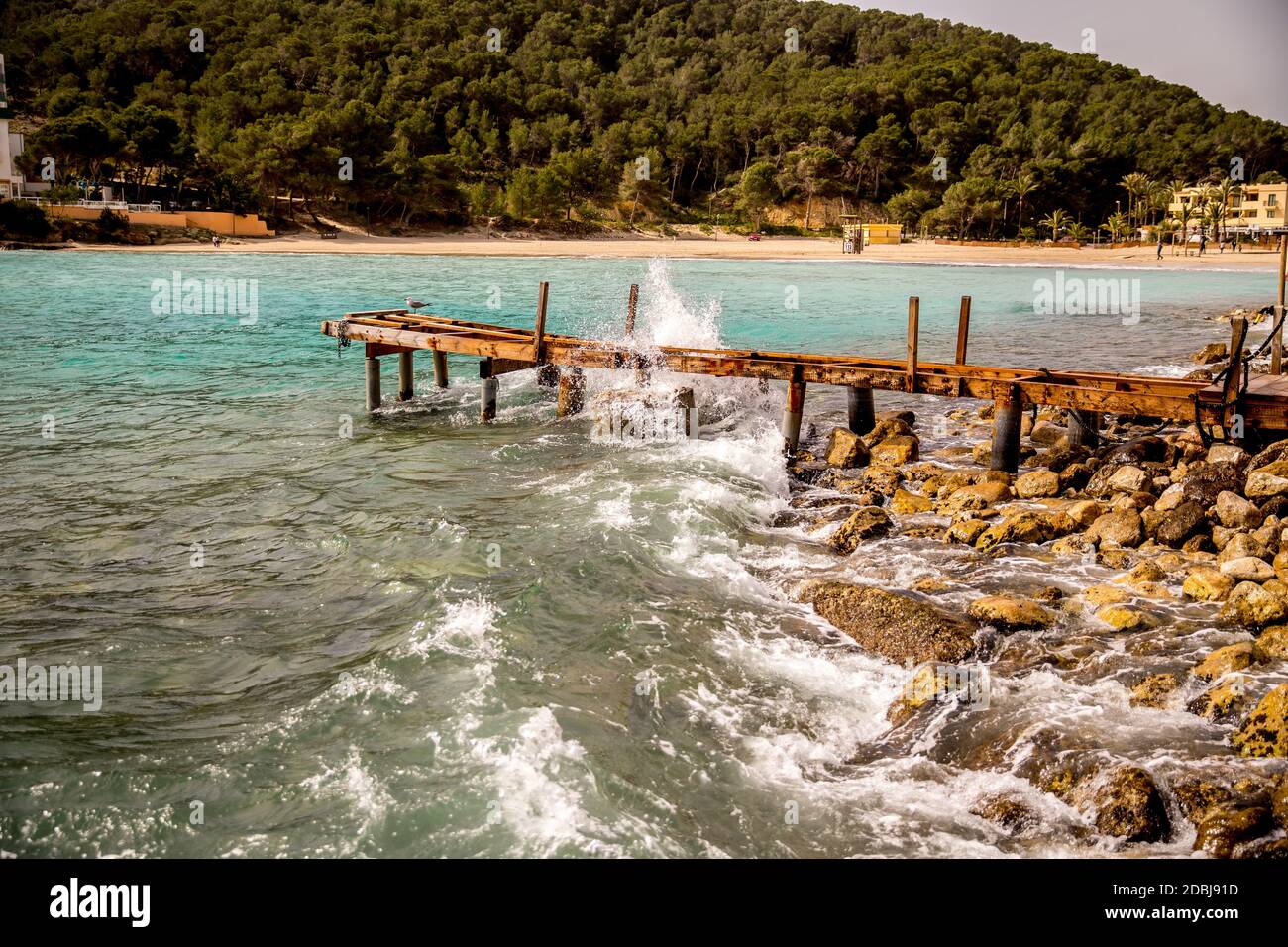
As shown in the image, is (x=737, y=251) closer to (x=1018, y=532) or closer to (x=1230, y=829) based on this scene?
(x=1018, y=532)

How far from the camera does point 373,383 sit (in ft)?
68.1

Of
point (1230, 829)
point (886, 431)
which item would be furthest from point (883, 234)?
point (1230, 829)

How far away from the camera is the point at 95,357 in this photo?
2808 cm

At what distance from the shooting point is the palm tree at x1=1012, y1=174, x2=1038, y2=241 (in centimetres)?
10588

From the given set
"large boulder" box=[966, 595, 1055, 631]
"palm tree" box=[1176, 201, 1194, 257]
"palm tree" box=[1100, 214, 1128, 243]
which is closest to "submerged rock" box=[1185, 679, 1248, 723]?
"large boulder" box=[966, 595, 1055, 631]

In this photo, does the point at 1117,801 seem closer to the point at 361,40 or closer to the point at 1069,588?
the point at 1069,588

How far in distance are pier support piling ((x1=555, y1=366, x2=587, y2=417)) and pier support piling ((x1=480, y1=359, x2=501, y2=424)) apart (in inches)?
56.0

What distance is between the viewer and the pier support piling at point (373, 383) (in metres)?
20.6

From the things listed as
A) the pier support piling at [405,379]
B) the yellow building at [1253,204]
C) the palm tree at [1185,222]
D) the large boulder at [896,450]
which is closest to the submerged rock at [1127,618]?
the large boulder at [896,450]

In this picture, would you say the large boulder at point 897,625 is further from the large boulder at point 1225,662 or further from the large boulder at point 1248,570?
the large boulder at point 1248,570

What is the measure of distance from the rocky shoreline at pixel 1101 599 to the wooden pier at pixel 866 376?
2.35 feet

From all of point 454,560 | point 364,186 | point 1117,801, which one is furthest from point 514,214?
point 1117,801

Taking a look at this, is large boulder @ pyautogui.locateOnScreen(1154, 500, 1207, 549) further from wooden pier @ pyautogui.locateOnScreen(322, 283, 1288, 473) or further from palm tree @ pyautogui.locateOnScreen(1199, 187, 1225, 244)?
palm tree @ pyautogui.locateOnScreen(1199, 187, 1225, 244)

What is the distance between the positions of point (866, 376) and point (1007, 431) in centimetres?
248
